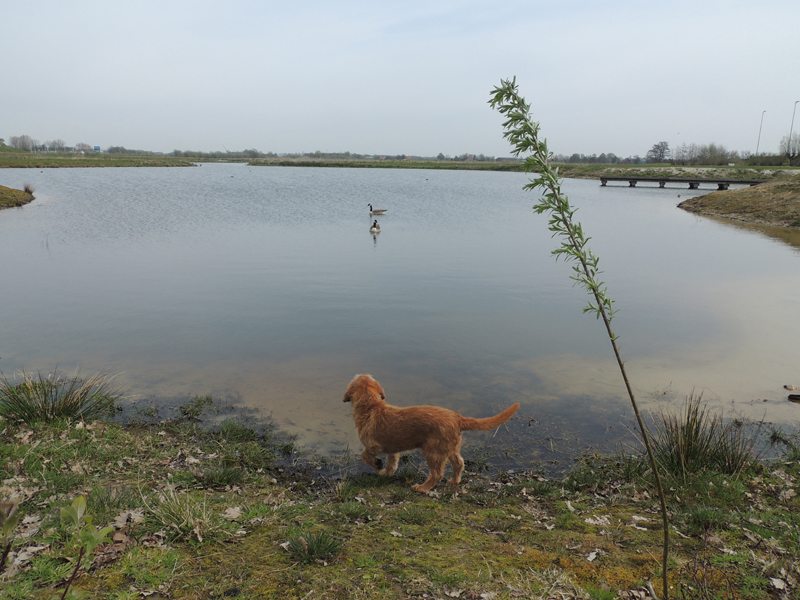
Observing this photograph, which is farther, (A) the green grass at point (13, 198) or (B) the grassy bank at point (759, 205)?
(B) the grassy bank at point (759, 205)

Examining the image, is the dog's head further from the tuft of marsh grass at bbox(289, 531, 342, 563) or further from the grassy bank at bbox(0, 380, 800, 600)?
the tuft of marsh grass at bbox(289, 531, 342, 563)

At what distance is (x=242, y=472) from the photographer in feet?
18.1

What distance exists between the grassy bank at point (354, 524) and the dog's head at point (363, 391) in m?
0.93

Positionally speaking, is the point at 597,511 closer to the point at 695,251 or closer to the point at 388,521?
the point at 388,521

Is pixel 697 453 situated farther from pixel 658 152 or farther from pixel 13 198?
pixel 658 152

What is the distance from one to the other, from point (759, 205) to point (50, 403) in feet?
143

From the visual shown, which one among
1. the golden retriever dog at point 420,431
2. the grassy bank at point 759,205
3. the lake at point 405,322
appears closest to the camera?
the golden retriever dog at point 420,431

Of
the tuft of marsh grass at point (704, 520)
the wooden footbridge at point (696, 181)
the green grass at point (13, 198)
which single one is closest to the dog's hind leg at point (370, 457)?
the tuft of marsh grass at point (704, 520)

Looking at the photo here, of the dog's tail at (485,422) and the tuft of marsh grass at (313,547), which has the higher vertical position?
the dog's tail at (485,422)

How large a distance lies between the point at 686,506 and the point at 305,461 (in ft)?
14.0

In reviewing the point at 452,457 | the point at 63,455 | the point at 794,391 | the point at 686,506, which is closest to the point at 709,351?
the point at 794,391

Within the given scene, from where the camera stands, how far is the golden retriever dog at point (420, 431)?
17.0ft

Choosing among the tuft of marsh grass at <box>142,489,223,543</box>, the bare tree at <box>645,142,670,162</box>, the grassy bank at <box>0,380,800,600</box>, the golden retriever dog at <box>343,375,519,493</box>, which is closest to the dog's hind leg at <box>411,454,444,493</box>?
the golden retriever dog at <box>343,375,519,493</box>

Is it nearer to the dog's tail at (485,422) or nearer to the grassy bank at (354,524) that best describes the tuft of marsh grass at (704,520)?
the grassy bank at (354,524)
